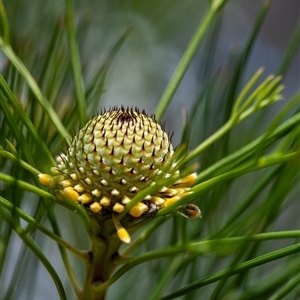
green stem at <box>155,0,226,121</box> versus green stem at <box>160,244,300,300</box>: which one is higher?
green stem at <box>155,0,226,121</box>

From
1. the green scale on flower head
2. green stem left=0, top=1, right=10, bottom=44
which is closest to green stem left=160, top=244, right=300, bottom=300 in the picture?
the green scale on flower head

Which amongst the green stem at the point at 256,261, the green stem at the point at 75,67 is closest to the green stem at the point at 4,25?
the green stem at the point at 75,67

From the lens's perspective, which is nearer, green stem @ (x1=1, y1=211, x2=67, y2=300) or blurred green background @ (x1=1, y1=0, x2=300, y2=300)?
green stem @ (x1=1, y1=211, x2=67, y2=300)

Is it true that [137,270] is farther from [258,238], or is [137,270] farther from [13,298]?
[258,238]

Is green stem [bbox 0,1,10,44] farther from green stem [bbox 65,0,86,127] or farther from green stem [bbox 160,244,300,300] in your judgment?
green stem [bbox 160,244,300,300]

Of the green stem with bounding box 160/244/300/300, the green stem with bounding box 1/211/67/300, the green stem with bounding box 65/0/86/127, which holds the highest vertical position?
the green stem with bounding box 65/0/86/127

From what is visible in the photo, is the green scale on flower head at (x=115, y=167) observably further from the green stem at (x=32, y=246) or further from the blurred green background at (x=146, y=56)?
the blurred green background at (x=146, y=56)

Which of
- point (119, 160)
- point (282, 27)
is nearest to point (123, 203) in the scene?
point (119, 160)

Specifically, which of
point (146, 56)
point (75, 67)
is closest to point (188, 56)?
point (75, 67)
